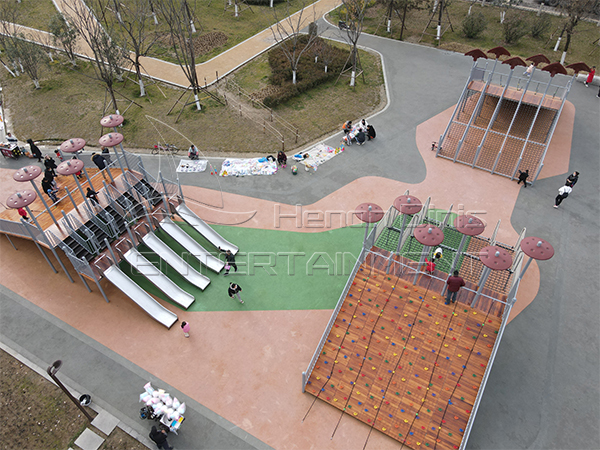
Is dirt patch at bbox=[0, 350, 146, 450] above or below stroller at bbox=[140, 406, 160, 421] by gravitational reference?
below

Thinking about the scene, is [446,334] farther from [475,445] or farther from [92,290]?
[92,290]

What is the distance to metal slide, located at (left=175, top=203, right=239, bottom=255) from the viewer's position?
2167 centimetres

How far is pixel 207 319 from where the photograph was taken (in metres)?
18.9

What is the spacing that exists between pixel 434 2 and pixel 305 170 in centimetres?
3323

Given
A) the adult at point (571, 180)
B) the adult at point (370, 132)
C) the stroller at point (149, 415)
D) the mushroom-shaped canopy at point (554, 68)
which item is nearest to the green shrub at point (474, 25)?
the mushroom-shaped canopy at point (554, 68)

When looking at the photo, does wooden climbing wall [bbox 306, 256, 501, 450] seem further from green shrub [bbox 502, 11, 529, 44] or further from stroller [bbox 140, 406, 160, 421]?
green shrub [bbox 502, 11, 529, 44]

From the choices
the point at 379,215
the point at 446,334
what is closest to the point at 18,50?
the point at 379,215

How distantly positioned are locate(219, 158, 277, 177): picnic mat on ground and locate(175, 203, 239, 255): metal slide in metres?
4.61

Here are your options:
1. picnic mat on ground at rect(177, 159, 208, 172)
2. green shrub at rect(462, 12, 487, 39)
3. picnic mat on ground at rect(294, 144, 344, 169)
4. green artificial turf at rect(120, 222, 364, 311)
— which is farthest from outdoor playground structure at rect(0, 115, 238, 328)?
green shrub at rect(462, 12, 487, 39)

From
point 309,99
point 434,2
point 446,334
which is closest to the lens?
point 446,334

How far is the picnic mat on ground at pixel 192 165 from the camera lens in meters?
26.5

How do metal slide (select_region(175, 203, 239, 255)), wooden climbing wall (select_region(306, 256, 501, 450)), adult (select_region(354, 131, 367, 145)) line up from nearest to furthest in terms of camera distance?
wooden climbing wall (select_region(306, 256, 501, 450)) → metal slide (select_region(175, 203, 239, 255)) → adult (select_region(354, 131, 367, 145))

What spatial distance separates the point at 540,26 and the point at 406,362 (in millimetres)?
39773

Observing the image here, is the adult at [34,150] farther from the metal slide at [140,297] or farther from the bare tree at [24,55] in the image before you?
the metal slide at [140,297]
